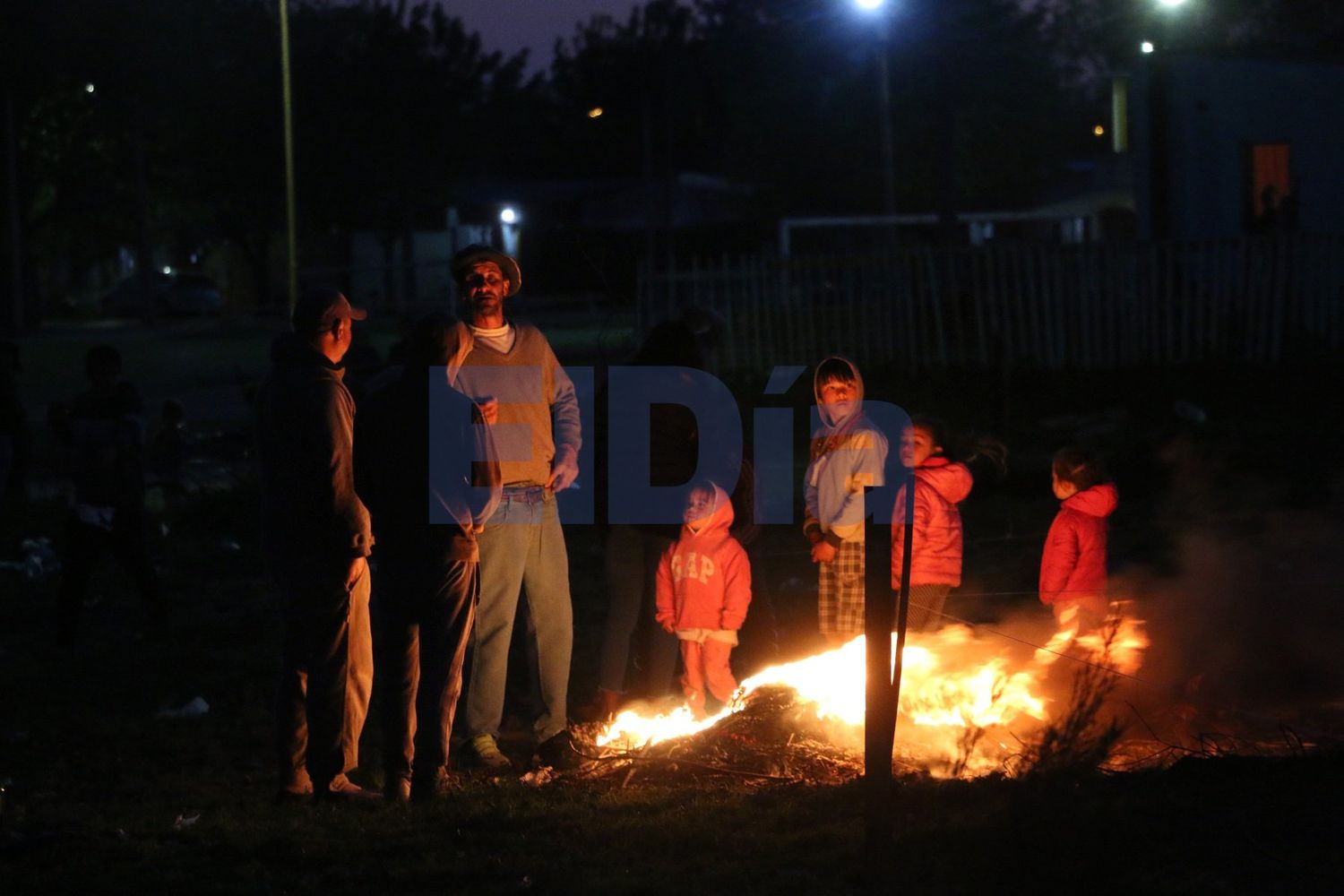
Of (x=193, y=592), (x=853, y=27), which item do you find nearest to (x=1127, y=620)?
(x=193, y=592)

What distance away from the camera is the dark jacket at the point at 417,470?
18.2 ft

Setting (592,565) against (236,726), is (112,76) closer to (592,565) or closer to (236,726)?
(592,565)

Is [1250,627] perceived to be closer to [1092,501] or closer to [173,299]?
[1092,501]

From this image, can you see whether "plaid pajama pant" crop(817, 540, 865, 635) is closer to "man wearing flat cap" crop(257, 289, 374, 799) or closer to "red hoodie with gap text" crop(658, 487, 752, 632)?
"red hoodie with gap text" crop(658, 487, 752, 632)

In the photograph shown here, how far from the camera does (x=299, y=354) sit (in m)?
5.55

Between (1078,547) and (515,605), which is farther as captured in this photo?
(1078,547)

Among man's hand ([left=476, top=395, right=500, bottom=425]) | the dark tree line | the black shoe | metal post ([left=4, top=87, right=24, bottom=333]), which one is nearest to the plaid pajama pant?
man's hand ([left=476, top=395, right=500, bottom=425])

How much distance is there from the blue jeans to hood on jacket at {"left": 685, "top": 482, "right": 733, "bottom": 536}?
1.98 feet

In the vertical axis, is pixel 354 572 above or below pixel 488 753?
above

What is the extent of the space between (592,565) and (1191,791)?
5.97 m

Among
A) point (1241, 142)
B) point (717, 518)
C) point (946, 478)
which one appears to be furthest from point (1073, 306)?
point (717, 518)

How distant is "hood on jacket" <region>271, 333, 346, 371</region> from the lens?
5.54 meters

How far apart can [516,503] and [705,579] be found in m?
0.98

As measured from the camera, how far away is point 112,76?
44969 millimetres
